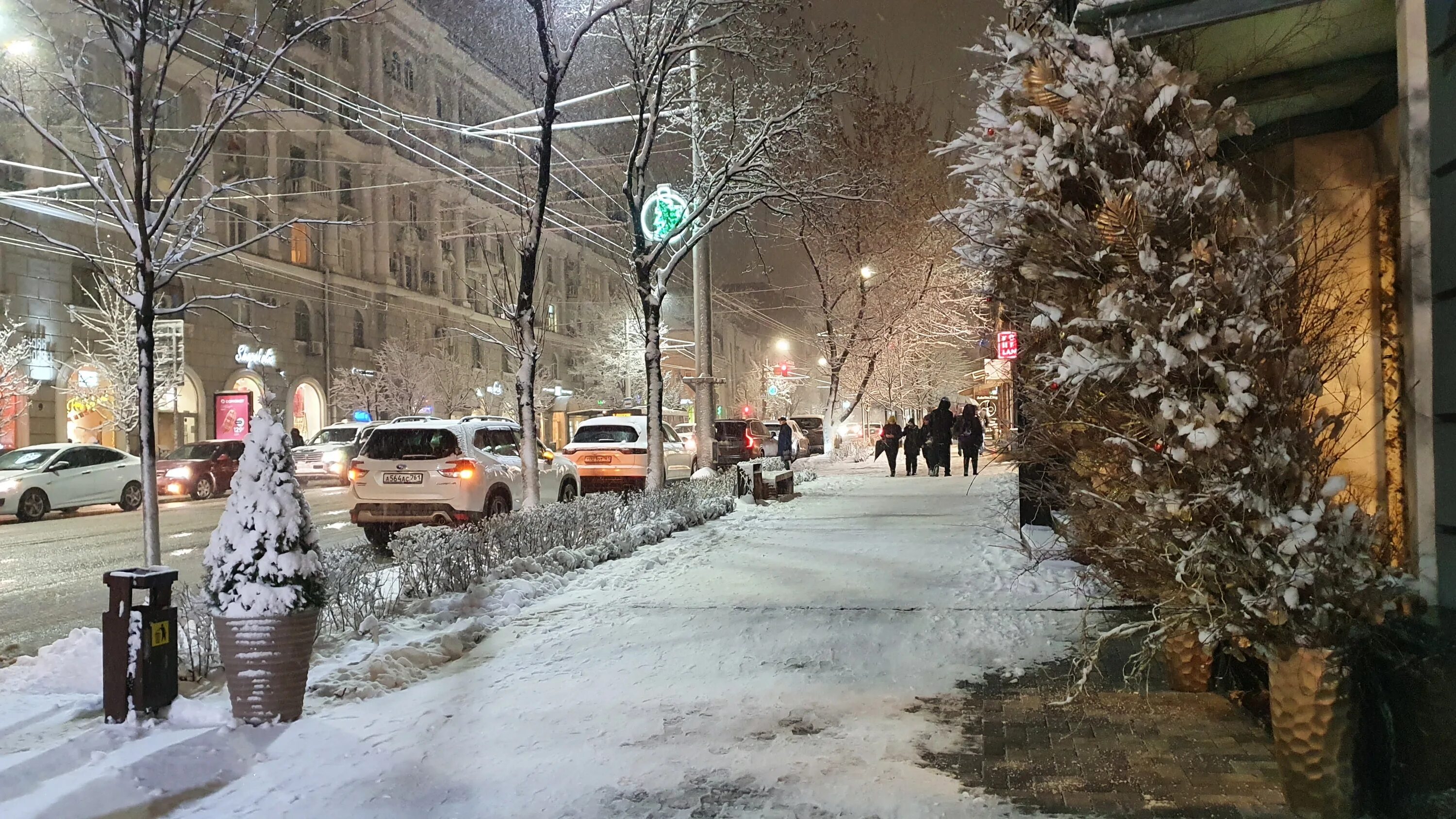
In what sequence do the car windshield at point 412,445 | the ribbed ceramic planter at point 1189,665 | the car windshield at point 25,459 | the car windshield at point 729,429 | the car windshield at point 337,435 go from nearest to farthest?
the ribbed ceramic planter at point 1189,665 → the car windshield at point 412,445 → the car windshield at point 25,459 → the car windshield at point 337,435 → the car windshield at point 729,429

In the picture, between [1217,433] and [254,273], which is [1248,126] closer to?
[1217,433]

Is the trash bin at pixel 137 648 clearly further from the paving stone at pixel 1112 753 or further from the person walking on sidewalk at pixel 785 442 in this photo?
the person walking on sidewalk at pixel 785 442

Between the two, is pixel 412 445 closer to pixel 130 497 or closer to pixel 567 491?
pixel 567 491

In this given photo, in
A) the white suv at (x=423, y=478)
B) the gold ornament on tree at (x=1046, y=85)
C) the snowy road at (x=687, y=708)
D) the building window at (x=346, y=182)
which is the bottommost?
the snowy road at (x=687, y=708)

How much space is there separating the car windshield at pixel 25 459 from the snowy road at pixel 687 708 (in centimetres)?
1624

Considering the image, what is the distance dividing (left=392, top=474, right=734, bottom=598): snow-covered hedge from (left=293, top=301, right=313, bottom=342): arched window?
3251cm

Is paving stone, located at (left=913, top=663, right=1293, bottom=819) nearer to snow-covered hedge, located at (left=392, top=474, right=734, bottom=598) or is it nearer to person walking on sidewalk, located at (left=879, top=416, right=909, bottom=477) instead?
snow-covered hedge, located at (left=392, top=474, right=734, bottom=598)

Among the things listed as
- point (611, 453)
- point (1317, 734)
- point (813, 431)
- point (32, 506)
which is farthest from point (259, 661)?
point (813, 431)

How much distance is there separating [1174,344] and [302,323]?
4337cm

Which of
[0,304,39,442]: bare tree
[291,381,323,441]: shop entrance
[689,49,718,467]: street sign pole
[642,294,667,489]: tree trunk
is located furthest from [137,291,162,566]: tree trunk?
[291,381,323,441]: shop entrance

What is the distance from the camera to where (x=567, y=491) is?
672 inches

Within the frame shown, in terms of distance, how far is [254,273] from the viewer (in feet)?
126

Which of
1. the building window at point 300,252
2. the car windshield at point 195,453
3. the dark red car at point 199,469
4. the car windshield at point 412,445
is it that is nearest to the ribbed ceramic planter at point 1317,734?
the car windshield at point 412,445

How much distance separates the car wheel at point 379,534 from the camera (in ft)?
45.0
